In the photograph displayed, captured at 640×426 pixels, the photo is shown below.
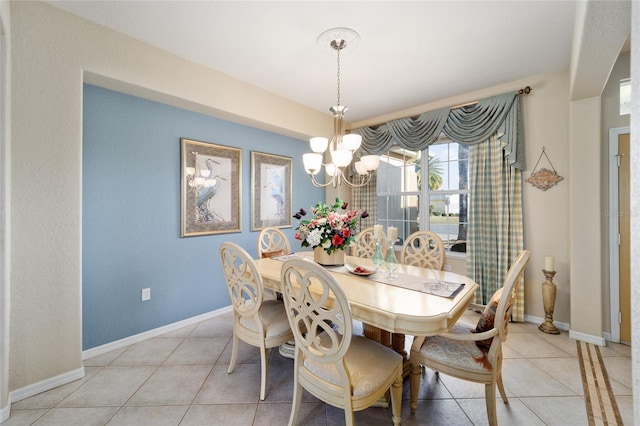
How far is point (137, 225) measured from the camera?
2.67 m

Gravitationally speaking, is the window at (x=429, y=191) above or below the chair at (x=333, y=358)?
above

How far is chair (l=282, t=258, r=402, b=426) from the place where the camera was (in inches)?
52.6

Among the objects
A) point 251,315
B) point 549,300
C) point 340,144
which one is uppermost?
point 340,144

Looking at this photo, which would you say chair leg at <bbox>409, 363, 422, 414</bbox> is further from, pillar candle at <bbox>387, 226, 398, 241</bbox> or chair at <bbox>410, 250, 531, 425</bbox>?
pillar candle at <bbox>387, 226, 398, 241</bbox>

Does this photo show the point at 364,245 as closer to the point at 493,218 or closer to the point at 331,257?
the point at 331,257

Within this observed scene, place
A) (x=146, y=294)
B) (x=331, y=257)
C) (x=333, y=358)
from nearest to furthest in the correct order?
(x=333, y=358)
(x=331, y=257)
(x=146, y=294)

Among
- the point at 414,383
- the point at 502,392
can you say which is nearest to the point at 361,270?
the point at 414,383

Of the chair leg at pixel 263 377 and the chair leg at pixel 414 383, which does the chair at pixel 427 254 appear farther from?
the chair leg at pixel 263 377

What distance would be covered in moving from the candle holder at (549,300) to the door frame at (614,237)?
1.46 ft

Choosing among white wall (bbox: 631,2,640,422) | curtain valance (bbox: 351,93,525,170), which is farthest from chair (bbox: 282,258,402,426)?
curtain valance (bbox: 351,93,525,170)

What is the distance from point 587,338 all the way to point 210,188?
157 inches

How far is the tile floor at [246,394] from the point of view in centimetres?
173

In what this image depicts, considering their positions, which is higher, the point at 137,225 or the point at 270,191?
the point at 270,191

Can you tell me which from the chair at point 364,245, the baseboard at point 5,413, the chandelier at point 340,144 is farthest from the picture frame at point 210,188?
the baseboard at point 5,413
